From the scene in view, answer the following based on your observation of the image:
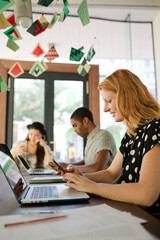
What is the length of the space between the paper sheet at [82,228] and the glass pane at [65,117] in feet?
8.63

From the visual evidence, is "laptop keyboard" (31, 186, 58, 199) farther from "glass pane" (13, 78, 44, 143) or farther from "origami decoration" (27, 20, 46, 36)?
"glass pane" (13, 78, 44, 143)

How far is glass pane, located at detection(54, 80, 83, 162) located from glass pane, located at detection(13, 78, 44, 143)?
0.74 feet

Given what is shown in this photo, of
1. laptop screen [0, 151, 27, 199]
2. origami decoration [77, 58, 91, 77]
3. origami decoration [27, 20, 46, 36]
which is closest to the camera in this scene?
laptop screen [0, 151, 27, 199]

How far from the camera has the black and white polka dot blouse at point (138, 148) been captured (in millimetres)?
833

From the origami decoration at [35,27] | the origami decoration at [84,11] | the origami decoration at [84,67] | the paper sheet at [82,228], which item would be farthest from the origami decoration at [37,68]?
the paper sheet at [82,228]

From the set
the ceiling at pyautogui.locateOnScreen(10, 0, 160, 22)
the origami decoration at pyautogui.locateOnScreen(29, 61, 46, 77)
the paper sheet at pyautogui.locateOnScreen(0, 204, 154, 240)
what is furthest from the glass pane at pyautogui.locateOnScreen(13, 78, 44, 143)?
the paper sheet at pyautogui.locateOnScreen(0, 204, 154, 240)

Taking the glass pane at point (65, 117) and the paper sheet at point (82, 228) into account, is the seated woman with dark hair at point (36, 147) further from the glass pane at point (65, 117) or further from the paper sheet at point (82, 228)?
the paper sheet at point (82, 228)

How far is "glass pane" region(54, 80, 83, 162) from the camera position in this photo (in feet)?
10.4

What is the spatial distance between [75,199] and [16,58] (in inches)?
105

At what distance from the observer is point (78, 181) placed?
2.76ft

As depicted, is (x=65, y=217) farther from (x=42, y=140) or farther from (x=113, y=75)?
(x=42, y=140)

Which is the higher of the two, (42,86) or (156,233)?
(42,86)

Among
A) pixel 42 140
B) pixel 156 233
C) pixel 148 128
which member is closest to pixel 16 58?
pixel 42 140

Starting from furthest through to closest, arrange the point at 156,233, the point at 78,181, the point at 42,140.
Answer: the point at 42,140 < the point at 78,181 < the point at 156,233
